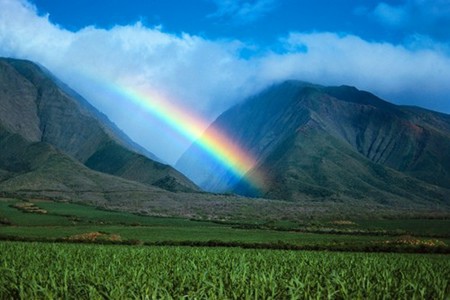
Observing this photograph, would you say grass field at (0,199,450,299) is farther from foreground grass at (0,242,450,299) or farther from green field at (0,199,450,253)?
green field at (0,199,450,253)

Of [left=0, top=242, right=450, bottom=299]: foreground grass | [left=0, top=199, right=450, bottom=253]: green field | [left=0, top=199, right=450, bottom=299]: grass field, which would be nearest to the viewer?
[left=0, top=242, right=450, bottom=299]: foreground grass

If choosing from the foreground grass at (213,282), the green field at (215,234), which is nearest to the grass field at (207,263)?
the foreground grass at (213,282)

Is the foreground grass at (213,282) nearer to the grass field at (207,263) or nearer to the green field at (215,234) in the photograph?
the grass field at (207,263)

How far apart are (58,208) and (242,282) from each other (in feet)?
460

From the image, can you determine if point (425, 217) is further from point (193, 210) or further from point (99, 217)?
point (99, 217)

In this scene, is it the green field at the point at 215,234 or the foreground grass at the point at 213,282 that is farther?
the green field at the point at 215,234

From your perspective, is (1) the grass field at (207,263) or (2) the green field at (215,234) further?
(2) the green field at (215,234)

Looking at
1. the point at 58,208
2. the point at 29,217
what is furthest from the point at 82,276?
the point at 58,208

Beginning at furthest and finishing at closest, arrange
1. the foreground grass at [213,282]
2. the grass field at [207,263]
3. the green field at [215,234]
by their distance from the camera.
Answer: the green field at [215,234] → the grass field at [207,263] → the foreground grass at [213,282]

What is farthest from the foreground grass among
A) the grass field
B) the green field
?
the green field

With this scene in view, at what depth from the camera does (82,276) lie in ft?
61.8

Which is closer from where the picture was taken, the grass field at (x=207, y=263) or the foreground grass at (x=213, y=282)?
the foreground grass at (x=213, y=282)

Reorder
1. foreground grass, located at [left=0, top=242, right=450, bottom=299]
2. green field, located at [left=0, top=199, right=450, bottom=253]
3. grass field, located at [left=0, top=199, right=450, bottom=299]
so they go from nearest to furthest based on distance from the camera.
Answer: foreground grass, located at [left=0, top=242, right=450, bottom=299]
grass field, located at [left=0, top=199, right=450, bottom=299]
green field, located at [left=0, top=199, right=450, bottom=253]

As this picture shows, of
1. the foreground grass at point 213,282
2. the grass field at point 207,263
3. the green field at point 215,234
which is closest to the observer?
the foreground grass at point 213,282
